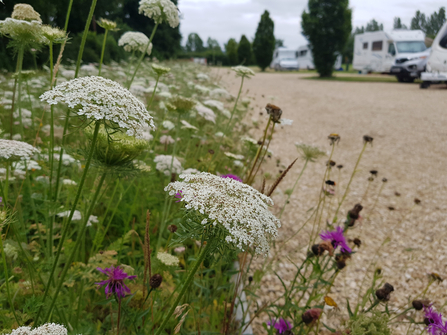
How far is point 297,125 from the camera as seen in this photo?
30.7 feet

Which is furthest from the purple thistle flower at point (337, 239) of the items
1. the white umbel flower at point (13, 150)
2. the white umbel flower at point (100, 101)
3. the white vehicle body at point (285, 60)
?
the white vehicle body at point (285, 60)

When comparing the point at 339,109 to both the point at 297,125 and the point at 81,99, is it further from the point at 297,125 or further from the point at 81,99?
the point at 81,99

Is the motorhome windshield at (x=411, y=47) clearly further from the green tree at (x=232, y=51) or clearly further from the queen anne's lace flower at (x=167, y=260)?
the green tree at (x=232, y=51)

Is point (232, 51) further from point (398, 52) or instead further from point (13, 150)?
point (13, 150)

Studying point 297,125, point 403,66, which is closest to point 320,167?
point 297,125

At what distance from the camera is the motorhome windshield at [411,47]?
66.8ft

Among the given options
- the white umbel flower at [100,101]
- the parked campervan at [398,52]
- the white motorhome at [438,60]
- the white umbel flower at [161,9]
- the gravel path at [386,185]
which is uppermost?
the parked campervan at [398,52]

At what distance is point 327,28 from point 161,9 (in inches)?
1026

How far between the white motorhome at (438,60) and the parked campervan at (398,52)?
12.4ft

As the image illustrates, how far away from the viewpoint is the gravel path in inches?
124

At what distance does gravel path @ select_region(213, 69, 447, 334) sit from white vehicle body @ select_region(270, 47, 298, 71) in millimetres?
29816

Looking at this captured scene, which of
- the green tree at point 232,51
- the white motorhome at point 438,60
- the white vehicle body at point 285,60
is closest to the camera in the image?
the white motorhome at point 438,60

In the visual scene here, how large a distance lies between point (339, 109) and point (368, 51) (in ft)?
51.6

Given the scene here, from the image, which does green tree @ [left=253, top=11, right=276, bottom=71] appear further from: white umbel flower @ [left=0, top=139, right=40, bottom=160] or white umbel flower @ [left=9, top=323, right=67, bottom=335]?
white umbel flower @ [left=9, top=323, right=67, bottom=335]
